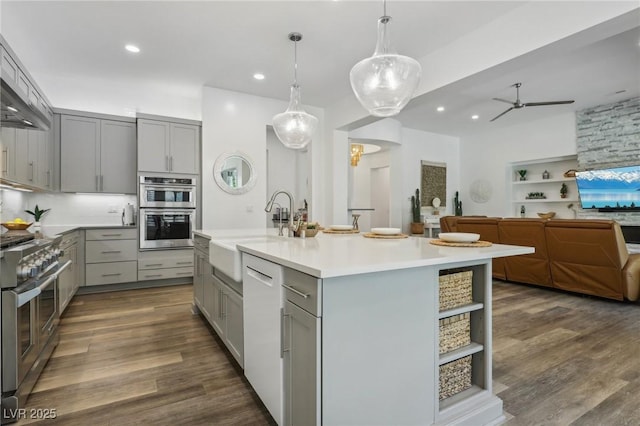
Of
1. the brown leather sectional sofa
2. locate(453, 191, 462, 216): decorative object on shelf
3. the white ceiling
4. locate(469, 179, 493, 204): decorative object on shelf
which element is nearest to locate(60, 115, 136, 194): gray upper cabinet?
the white ceiling

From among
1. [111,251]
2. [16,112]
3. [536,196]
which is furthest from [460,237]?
[536,196]

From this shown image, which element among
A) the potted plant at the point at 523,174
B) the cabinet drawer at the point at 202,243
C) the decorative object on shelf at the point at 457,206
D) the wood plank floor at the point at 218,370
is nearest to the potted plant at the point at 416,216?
the decorative object on shelf at the point at 457,206

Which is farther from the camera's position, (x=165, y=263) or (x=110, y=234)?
(x=165, y=263)

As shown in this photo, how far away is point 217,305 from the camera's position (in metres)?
2.47

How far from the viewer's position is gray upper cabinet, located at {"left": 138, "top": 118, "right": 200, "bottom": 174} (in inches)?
177

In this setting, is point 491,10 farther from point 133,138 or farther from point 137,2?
point 133,138

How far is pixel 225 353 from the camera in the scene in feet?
7.91

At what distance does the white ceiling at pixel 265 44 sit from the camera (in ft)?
9.61

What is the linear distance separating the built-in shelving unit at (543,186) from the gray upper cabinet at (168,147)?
691 cm

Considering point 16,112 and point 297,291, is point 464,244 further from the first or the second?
point 16,112

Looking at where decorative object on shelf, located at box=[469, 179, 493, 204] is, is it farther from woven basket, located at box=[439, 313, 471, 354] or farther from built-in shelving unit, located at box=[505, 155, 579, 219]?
woven basket, located at box=[439, 313, 471, 354]

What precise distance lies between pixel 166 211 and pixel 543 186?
7.73 metres

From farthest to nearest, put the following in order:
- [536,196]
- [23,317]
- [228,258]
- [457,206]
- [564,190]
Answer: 1. [457,206]
2. [536,196]
3. [564,190]
4. [228,258]
5. [23,317]

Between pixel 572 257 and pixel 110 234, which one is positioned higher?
pixel 110 234
